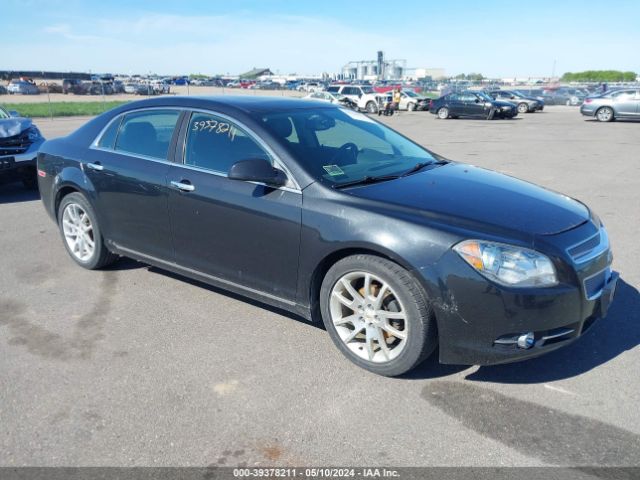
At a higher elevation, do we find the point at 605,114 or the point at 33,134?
the point at 33,134

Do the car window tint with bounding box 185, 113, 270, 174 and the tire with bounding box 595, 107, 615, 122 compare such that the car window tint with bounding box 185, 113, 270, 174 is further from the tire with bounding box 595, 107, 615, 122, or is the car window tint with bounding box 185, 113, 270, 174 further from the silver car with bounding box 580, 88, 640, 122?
the tire with bounding box 595, 107, 615, 122

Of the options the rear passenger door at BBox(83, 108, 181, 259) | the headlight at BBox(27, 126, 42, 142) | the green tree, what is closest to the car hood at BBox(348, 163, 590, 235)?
the rear passenger door at BBox(83, 108, 181, 259)

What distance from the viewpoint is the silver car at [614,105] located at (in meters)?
25.1

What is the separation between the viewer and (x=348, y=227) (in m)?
3.46

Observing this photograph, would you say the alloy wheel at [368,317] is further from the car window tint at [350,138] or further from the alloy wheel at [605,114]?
the alloy wheel at [605,114]

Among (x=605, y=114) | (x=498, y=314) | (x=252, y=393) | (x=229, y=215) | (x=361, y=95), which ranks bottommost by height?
(x=252, y=393)

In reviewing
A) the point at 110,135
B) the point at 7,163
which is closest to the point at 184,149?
the point at 110,135

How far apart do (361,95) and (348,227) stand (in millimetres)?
31399

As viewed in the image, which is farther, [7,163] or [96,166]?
[7,163]

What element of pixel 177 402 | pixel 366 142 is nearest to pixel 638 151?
pixel 366 142

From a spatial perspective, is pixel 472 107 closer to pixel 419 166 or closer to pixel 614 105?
pixel 614 105

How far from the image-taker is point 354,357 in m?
3.63

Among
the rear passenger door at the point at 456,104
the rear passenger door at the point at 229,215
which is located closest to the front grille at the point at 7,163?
the rear passenger door at the point at 229,215

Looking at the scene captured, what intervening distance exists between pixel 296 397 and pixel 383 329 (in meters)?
0.67
